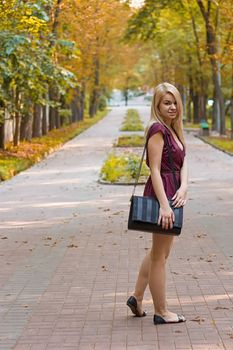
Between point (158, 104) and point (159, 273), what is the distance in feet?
4.24

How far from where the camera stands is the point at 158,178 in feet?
17.1

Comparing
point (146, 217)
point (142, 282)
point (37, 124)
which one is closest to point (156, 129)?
point (146, 217)

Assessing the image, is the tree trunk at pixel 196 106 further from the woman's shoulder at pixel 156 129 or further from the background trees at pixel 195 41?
the woman's shoulder at pixel 156 129

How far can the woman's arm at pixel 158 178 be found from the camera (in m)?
5.16

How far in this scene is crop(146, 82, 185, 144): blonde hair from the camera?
538 centimetres

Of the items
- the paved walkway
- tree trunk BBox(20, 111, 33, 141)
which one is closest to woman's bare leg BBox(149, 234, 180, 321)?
the paved walkway

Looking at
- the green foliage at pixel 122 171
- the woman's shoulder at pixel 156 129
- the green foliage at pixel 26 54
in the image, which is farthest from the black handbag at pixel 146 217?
the green foliage at pixel 122 171

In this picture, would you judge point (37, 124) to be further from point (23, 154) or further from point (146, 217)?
point (146, 217)

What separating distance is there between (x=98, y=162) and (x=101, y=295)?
17.2 m

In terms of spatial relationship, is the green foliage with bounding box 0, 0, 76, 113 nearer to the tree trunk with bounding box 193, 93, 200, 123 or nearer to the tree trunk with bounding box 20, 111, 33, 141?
the tree trunk with bounding box 20, 111, 33, 141

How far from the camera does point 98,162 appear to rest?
23.8m

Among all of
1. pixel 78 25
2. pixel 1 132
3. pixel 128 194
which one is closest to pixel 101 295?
pixel 128 194

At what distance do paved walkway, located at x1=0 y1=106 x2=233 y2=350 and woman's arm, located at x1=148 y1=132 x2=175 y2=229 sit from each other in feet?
2.89

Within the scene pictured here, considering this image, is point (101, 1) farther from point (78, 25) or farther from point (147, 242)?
point (147, 242)
